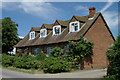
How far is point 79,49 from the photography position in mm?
23453

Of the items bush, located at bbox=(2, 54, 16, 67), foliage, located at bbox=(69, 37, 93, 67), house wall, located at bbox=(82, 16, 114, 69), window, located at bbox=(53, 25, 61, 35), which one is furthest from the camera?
window, located at bbox=(53, 25, 61, 35)

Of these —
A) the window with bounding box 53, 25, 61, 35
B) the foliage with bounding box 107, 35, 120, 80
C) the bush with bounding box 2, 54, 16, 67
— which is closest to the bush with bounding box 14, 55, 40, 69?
the bush with bounding box 2, 54, 16, 67

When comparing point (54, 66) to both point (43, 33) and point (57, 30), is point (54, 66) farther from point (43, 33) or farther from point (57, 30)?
point (43, 33)

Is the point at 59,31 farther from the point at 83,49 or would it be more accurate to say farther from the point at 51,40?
the point at 83,49

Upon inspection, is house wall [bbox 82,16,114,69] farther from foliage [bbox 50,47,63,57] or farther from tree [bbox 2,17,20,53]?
tree [bbox 2,17,20,53]

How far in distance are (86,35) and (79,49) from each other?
2746 millimetres

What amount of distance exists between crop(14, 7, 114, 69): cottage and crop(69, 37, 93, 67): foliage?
0.97 m

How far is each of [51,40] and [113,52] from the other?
17518mm

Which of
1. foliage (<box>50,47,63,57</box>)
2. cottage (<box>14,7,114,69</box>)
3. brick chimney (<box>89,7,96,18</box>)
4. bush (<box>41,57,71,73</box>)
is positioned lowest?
bush (<box>41,57,71,73</box>)

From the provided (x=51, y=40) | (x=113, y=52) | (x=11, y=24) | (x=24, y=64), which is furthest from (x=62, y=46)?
(x=11, y=24)

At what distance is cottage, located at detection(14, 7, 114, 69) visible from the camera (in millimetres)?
25719

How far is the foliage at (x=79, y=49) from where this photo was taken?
2351 centimetres

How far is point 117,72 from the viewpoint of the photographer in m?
12.4

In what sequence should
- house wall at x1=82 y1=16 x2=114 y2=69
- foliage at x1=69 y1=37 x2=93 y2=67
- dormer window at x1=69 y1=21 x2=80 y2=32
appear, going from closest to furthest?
1. foliage at x1=69 y1=37 x2=93 y2=67
2. house wall at x1=82 y1=16 x2=114 y2=69
3. dormer window at x1=69 y1=21 x2=80 y2=32
